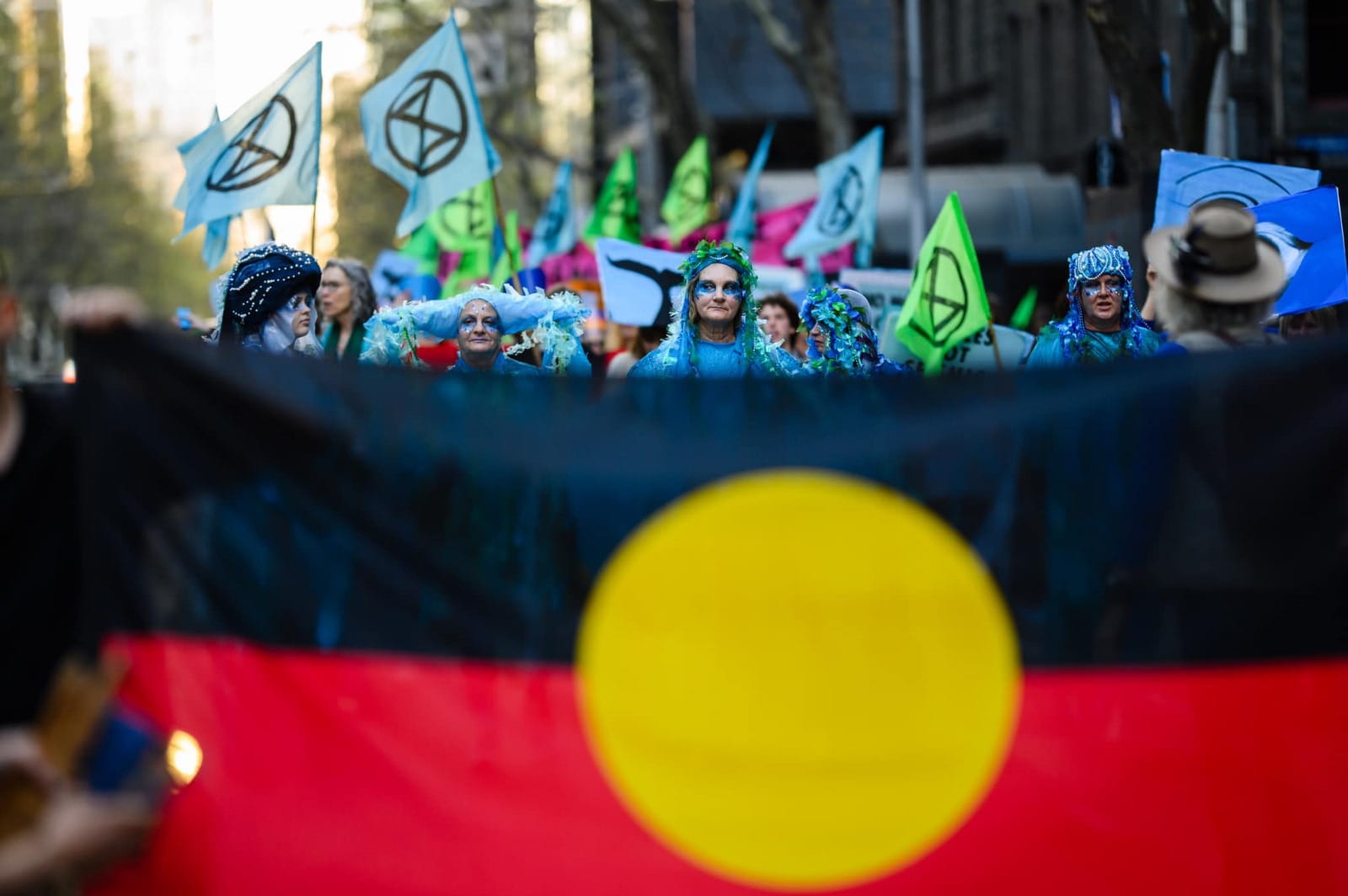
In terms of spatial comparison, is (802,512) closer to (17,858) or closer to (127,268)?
(17,858)

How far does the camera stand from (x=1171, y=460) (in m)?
3.84

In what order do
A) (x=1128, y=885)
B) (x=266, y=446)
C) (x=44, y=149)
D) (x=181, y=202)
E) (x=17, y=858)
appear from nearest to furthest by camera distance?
(x=17, y=858) < (x=1128, y=885) < (x=266, y=446) < (x=181, y=202) < (x=44, y=149)

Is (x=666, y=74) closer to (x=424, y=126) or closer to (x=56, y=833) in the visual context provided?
(x=424, y=126)

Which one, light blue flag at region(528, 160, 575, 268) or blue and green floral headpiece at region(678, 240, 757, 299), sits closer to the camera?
blue and green floral headpiece at region(678, 240, 757, 299)

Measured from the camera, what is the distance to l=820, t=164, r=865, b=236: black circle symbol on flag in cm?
1338

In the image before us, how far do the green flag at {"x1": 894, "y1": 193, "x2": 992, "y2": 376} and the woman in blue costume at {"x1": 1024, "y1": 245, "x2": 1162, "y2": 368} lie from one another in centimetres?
37

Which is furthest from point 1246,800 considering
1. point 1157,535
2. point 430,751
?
point 430,751

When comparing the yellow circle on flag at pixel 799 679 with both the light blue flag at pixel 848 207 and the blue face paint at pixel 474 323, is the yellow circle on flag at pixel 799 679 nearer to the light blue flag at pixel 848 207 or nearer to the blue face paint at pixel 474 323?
the blue face paint at pixel 474 323

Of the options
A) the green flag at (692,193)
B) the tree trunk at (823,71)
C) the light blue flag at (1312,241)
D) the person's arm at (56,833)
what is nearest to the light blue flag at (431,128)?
the light blue flag at (1312,241)

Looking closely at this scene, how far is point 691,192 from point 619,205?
2.01 ft

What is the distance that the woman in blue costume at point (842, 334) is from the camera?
782cm

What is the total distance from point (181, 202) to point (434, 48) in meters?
1.63

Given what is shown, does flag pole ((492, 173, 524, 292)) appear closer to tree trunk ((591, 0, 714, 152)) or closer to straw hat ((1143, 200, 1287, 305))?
straw hat ((1143, 200, 1287, 305))

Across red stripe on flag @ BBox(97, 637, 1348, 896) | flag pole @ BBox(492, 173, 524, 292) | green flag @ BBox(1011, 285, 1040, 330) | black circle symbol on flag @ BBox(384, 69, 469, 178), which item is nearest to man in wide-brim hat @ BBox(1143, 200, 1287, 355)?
red stripe on flag @ BBox(97, 637, 1348, 896)
